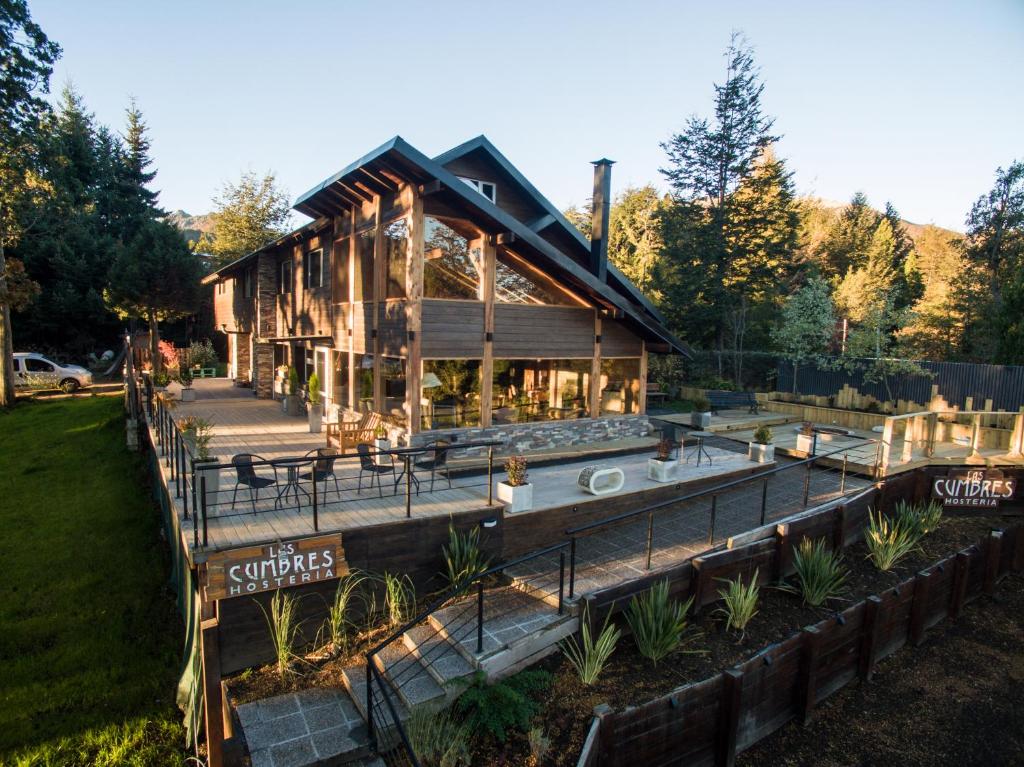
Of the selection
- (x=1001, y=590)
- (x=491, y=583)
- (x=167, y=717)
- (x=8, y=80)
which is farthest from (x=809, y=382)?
(x=8, y=80)

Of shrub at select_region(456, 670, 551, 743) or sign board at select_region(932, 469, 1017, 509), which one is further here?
sign board at select_region(932, 469, 1017, 509)

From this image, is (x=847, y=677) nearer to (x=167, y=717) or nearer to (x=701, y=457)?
(x=701, y=457)

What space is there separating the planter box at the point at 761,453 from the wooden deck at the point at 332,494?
29 cm

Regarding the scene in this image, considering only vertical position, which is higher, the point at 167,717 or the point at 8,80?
the point at 8,80

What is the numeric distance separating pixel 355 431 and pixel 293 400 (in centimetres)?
637

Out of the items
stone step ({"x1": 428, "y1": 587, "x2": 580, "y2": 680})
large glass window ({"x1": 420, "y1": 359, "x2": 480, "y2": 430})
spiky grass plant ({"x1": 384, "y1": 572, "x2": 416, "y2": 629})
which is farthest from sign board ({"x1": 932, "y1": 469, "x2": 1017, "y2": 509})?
spiky grass plant ({"x1": 384, "y1": 572, "x2": 416, "y2": 629})

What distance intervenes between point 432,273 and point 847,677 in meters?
9.56

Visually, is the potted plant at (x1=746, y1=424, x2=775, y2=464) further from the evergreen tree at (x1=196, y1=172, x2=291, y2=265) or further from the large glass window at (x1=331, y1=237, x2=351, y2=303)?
the evergreen tree at (x1=196, y1=172, x2=291, y2=265)

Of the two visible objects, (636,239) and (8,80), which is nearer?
(8,80)

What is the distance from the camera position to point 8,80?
Result: 1934 centimetres

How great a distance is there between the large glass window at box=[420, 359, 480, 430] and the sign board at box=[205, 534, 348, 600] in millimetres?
5032

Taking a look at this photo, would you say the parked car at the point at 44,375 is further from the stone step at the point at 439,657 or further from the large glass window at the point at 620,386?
the stone step at the point at 439,657

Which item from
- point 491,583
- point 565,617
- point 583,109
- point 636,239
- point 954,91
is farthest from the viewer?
point 636,239

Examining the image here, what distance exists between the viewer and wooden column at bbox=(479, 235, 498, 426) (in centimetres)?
1223
